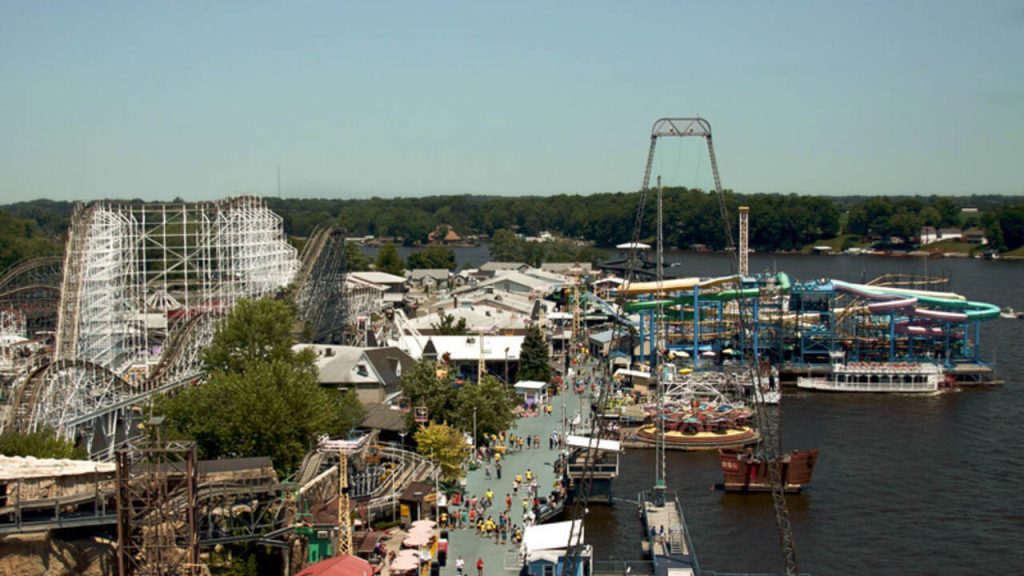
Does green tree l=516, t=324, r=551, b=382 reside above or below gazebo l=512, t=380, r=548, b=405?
above

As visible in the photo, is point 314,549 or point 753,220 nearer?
point 314,549

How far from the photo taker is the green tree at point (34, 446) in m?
30.0

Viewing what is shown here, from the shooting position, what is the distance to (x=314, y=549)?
29266mm

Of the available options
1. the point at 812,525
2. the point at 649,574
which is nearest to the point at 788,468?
the point at 812,525

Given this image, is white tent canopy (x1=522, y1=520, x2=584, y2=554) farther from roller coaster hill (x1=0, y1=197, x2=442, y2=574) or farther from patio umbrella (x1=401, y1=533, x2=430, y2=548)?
roller coaster hill (x1=0, y1=197, x2=442, y2=574)

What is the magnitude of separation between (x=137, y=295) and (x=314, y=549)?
28269mm

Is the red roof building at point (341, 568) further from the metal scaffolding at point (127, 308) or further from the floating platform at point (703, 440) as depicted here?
the floating platform at point (703, 440)

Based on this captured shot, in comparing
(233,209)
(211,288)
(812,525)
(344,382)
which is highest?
(233,209)

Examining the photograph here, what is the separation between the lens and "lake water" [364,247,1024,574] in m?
34.2

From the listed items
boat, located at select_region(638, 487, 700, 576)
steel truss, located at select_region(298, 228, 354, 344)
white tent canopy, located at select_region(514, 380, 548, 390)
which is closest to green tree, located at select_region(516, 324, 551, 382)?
white tent canopy, located at select_region(514, 380, 548, 390)

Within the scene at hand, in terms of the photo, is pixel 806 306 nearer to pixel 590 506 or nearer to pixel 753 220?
pixel 590 506

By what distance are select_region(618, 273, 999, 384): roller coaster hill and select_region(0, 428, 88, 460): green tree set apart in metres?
36.4

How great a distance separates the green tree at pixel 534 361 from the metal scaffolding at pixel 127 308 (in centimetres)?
1258

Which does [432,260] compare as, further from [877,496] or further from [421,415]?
[877,496]
